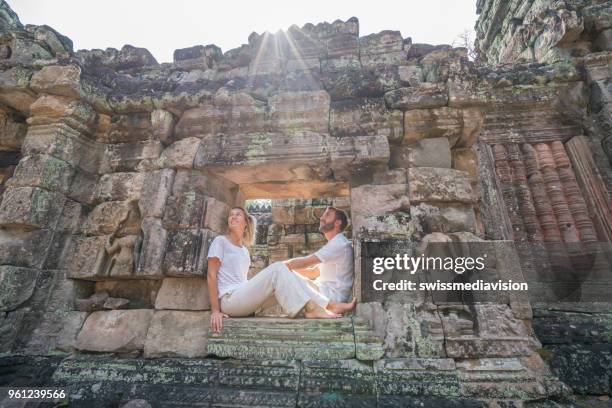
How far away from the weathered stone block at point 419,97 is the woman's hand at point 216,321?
2516mm

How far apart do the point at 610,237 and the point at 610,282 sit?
558mm

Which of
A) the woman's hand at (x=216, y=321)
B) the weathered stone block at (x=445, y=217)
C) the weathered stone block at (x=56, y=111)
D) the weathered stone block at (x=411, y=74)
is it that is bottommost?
the woman's hand at (x=216, y=321)

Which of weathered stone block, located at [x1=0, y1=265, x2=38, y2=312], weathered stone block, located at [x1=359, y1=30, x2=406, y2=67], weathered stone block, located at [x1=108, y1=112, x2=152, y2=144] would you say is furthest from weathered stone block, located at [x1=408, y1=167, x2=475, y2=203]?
weathered stone block, located at [x1=0, y1=265, x2=38, y2=312]

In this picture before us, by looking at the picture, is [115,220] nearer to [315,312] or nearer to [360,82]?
[315,312]

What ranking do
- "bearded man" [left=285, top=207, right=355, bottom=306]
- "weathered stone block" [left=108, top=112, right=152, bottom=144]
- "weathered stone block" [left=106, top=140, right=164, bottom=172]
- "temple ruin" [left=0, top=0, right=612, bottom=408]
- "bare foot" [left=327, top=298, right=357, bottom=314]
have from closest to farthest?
"temple ruin" [left=0, top=0, right=612, bottom=408]
"bare foot" [left=327, top=298, right=357, bottom=314]
"bearded man" [left=285, top=207, right=355, bottom=306]
"weathered stone block" [left=106, top=140, right=164, bottom=172]
"weathered stone block" [left=108, top=112, right=152, bottom=144]

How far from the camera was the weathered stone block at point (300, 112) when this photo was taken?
3.29 m

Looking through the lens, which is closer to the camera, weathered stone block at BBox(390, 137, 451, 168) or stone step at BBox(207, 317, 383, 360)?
stone step at BBox(207, 317, 383, 360)

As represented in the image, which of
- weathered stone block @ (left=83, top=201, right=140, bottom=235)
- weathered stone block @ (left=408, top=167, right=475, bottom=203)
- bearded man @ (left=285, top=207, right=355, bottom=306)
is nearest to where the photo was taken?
weathered stone block @ (left=408, top=167, right=475, bottom=203)

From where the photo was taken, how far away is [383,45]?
3916 mm

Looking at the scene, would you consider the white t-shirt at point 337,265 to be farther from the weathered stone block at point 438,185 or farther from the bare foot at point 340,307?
the weathered stone block at point 438,185

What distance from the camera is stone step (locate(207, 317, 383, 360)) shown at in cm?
239

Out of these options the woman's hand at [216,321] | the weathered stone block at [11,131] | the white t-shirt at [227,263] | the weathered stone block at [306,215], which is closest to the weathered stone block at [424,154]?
the white t-shirt at [227,263]

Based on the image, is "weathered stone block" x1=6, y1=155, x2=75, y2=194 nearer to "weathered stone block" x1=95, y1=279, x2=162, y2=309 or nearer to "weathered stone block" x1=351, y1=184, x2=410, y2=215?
"weathered stone block" x1=95, y1=279, x2=162, y2=309

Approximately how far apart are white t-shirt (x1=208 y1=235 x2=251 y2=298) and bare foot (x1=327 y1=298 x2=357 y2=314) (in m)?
0.86
